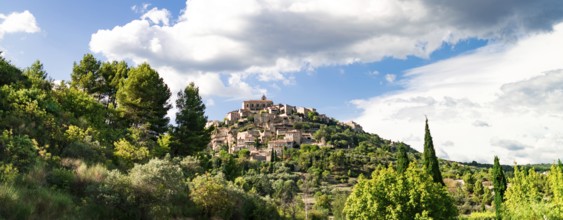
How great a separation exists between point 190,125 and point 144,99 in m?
4.16

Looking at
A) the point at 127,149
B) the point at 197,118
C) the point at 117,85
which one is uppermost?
the point at 117,85

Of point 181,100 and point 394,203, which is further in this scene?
point 181,100

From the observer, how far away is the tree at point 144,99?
32.4m

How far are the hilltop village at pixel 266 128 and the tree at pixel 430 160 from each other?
77.3 m

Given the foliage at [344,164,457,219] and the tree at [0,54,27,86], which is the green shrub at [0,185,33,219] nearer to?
the tree at [0,54,27,86]

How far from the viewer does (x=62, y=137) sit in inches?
776

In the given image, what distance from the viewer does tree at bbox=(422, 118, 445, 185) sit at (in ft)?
131

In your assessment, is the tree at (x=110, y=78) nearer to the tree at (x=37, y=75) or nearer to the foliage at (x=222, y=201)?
the tree at (x=37, y=75)

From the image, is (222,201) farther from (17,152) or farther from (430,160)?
(430,160)

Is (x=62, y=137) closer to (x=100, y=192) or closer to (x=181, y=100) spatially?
(x=100, y=192)

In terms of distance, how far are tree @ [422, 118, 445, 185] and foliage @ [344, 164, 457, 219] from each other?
14.2 metres

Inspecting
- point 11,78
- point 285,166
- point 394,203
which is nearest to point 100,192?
point 11,78

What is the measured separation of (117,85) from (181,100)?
6.63 m

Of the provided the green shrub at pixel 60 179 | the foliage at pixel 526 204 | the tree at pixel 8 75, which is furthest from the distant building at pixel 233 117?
the green shrub at pixel 60 179
